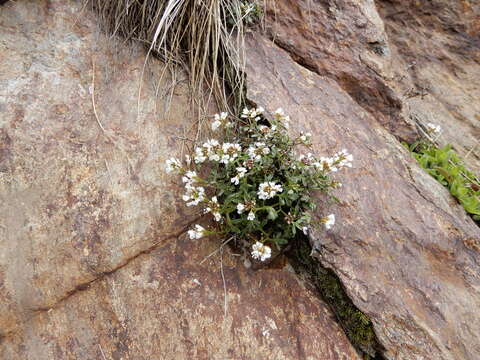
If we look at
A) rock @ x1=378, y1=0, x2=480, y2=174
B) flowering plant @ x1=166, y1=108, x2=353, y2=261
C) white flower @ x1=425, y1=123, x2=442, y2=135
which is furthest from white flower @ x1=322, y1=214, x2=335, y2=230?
rock @ x1=378, y1=0, x2=480, y2=174

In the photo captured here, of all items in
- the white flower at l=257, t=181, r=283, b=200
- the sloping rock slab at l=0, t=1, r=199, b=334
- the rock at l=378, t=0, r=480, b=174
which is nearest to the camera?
the white flower at l=257, t=181, r=283, b=200

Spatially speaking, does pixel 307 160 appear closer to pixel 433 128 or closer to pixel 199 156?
pixel 199 156

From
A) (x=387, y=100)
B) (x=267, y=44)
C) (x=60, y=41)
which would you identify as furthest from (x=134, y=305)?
(x=387, y=100)

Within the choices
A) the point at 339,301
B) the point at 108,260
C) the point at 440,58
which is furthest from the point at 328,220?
the point at 440,58

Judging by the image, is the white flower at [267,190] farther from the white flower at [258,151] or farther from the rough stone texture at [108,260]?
the rough stone texture at [108,260]

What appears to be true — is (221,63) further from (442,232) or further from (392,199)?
(442,232)

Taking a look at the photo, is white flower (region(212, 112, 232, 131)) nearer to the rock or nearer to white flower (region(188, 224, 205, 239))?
white flower (region(188, 224, 205, 239))
